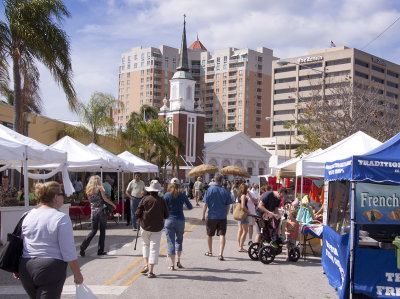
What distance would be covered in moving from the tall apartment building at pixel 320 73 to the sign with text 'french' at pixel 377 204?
78.4 meters

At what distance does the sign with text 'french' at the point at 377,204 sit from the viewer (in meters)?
7.20

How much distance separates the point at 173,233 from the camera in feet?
29.4

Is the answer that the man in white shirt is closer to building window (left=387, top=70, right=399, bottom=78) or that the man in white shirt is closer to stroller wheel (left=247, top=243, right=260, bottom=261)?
stroller wheel (left=247, top=243, right=260, bottom=261)

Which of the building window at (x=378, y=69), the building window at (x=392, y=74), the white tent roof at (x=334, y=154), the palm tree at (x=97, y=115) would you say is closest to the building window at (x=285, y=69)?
the building window at (x=378, y=69)

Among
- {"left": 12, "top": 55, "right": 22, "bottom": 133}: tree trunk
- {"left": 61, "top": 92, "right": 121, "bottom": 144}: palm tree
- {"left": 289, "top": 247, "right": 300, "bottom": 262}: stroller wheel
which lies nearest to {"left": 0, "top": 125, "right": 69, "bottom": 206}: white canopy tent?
{"left": 12, "top": 55, "right": 22, "bottom": 133}: tree trunk

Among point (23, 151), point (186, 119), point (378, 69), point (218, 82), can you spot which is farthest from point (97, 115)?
point (218, 82)

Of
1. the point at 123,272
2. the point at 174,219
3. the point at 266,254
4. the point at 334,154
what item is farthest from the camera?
the point at 334,154

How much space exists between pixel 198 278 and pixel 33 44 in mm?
10682

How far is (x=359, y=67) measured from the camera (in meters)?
90.9

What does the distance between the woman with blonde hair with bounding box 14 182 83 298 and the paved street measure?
9.06 feet

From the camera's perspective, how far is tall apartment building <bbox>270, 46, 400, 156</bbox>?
90.1 m

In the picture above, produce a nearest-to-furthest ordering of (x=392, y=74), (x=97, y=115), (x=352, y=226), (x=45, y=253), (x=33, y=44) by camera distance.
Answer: (x=45, y=253) < (x=352, y=226) < (x=33, y=44) < (x=97, y=115) < (x=392, y=74)

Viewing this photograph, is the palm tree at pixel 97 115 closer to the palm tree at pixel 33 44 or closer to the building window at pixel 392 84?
the palm tree at pixel 33 44

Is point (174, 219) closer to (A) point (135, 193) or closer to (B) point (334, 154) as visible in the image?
(B) point (334, 154)
